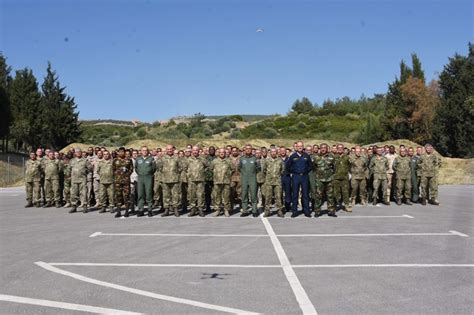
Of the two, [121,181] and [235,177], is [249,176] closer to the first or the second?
[235,177]

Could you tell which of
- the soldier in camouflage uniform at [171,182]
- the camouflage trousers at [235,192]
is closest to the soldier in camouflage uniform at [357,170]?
the camouflage trousers at [235,192]

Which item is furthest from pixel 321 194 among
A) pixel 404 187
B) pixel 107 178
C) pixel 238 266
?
pixel 238 266

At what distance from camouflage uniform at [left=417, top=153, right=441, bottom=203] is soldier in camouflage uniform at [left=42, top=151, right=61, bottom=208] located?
36.5 feet

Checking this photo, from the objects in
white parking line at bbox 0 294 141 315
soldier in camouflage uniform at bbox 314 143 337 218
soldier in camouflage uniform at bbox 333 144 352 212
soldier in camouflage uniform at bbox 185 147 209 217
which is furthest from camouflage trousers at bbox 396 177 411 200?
white parking line at bbox 0 294 141 315

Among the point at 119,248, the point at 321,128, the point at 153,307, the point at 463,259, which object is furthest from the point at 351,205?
the point at 321,128

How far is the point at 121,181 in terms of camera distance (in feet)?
45.7

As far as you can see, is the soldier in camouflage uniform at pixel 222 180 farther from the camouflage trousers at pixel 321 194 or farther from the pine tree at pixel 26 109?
A: the pine tree at pixel 26 109

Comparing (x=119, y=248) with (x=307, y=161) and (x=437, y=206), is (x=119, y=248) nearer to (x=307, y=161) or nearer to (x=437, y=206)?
(x=307, y=161)

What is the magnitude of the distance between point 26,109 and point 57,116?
14.9 feet

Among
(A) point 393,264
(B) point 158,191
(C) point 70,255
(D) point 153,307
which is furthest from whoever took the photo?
(B) point 158,191

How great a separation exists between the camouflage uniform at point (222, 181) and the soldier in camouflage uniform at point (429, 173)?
628 cm

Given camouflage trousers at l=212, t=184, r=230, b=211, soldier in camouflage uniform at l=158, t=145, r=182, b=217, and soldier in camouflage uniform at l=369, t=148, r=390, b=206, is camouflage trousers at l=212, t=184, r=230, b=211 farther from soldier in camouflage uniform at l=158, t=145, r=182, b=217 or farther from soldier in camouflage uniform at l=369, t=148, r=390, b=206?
soldier in camouflage uniform at l=369, t=148, r=390, b=206

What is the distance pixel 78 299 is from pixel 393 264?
14.9 ft

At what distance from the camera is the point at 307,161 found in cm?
1372
